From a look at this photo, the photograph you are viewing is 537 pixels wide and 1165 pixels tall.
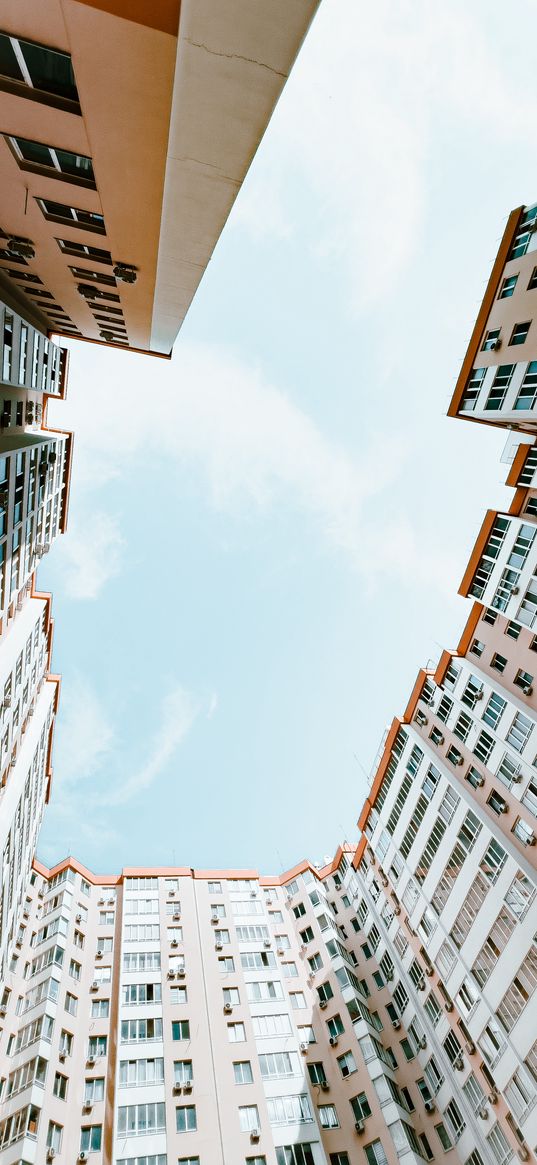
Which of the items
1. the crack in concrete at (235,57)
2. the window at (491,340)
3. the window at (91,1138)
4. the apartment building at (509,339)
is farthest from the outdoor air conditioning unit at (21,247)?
the window at (91,1138)

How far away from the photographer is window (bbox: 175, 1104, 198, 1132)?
26.6 meters

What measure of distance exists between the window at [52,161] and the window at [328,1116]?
4438 cm

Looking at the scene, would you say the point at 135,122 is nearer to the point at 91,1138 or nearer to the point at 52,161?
the point at 52,161

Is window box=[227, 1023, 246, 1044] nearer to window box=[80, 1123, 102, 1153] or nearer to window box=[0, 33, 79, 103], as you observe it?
window box=[80, 1123, 102, 1153]

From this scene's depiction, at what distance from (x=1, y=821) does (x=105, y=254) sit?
99.4ft

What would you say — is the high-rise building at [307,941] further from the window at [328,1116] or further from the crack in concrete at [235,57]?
the crack in concrete at [235,57]

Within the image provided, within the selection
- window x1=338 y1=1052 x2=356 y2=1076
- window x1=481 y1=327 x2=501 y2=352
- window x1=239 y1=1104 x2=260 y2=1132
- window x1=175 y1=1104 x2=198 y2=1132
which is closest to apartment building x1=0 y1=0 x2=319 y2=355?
window x1=481 y1=327 x2=501 y2=352

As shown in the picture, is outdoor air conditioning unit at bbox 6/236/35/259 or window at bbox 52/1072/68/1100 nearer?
outdoor air conditioning unit at bbox 6/236/35/259

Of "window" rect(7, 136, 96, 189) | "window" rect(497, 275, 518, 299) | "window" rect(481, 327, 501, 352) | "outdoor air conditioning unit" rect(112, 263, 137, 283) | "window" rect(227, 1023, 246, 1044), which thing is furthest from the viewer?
"window" rect(481, 327, 501, 352)

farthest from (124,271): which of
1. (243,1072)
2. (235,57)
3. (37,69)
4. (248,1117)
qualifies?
(243,1072)

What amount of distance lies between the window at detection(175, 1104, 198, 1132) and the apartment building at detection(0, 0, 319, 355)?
39.1 m

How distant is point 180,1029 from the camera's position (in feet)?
103

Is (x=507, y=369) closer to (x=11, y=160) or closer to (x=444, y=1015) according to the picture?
(x=11, y=160)

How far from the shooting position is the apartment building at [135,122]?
24.2 feet
